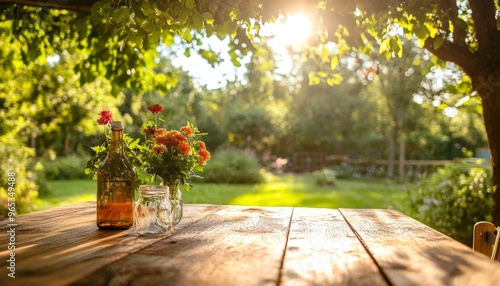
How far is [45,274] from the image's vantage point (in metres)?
1.14

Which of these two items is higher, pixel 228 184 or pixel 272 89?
pixel 272 89

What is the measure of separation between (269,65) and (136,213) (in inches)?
180

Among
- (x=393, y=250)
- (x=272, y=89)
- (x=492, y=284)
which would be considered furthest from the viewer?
(x=272, y=89)

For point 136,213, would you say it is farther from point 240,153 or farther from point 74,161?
point 74,161

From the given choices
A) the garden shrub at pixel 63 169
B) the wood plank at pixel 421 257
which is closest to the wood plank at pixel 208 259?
the wood plank at pixel 421 257

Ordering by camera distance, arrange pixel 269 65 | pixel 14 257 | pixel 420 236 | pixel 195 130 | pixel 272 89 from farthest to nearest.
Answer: pixel 272 89 < pixel 269 65 < pixel 195 130 < pixel 420 236 < pixel 14 257

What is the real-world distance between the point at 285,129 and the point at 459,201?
53.7 ft

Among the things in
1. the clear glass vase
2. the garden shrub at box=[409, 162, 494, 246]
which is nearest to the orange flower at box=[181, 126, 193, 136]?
the clear glass vase

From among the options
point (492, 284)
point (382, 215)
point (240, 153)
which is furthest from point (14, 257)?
point (240, 153)

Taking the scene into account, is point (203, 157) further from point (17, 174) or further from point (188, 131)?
point (17, 174)

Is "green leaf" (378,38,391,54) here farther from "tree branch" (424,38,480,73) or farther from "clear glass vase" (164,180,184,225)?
Result: "clear glass vase" (164,180,184,225)

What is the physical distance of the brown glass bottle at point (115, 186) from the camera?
184 cm

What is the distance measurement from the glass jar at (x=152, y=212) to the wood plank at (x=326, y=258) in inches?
18.8

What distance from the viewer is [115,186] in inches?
73.0
